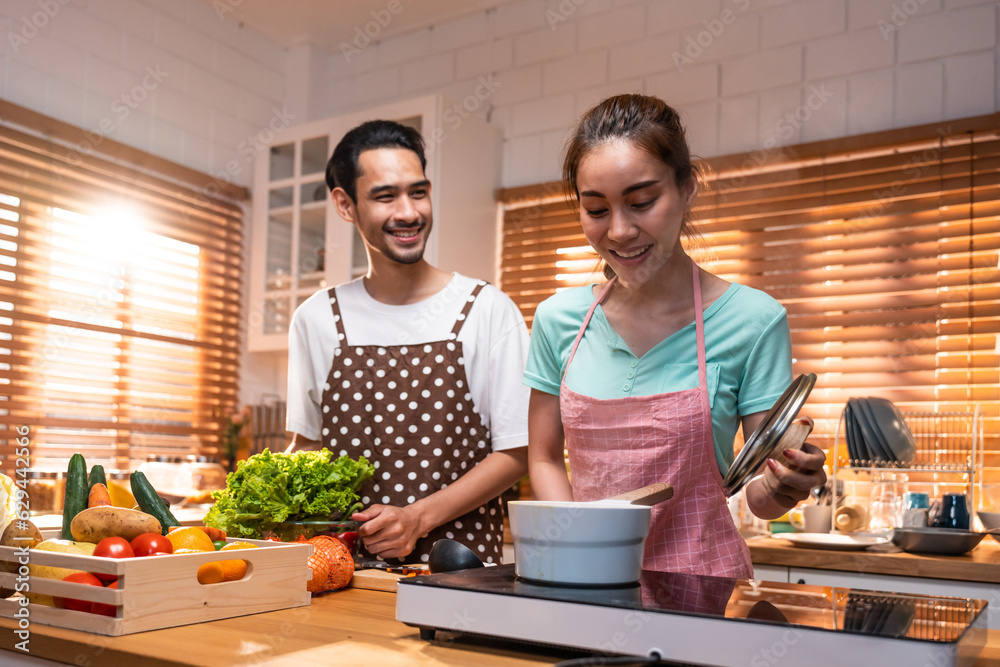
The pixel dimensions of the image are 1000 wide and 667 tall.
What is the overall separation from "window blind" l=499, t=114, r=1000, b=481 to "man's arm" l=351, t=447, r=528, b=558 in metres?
1.32

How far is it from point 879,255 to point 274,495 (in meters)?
2.33

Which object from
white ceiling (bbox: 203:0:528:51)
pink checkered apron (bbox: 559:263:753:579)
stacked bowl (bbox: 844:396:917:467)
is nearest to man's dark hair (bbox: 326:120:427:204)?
pink checkered apron (bbox: 559:263:753:579)

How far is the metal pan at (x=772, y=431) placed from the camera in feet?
2.59

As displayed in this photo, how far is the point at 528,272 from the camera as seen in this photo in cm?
360

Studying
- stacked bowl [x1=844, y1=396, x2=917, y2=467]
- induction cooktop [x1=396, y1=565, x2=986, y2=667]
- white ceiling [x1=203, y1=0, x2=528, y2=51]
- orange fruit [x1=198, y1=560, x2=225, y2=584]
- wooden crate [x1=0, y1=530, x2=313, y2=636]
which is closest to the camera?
induction cooktop [x1=396, y1=565, x2=986, y2=667]

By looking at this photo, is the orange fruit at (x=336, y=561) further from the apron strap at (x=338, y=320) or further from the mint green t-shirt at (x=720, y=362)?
the apron strap at (x=338, y=320)

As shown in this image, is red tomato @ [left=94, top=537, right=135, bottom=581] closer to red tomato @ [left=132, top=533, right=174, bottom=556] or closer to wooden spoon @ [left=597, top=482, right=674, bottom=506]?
red tomato @ [left=132, top=533, right=174, bottom=556]

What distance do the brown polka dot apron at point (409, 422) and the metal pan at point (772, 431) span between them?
912mm

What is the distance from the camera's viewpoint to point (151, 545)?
0.95 m

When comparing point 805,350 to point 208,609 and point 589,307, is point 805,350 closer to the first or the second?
point 589,307

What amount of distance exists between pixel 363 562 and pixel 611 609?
26.4 inches

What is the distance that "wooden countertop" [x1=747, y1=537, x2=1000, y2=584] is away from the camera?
6.50ft

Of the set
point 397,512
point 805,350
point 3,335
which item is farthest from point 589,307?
point 3,335

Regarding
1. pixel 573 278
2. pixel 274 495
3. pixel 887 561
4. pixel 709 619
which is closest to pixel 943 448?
pixel 887 561
